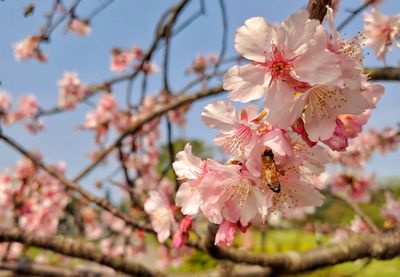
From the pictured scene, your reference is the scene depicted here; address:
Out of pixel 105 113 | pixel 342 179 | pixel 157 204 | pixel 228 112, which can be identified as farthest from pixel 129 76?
pixel 228 112

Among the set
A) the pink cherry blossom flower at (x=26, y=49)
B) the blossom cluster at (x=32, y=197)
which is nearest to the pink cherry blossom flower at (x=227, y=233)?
the blossom cluster at (x=32, y=197)

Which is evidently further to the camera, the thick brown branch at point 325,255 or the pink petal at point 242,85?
the thick brown branch at point 325,255

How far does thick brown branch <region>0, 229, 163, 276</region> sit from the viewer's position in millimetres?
1538

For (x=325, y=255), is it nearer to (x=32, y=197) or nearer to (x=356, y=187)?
(x=356, y=187)

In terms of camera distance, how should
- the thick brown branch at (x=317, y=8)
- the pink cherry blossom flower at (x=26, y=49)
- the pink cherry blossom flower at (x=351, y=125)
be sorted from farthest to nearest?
1. the pink cherry blossom flower at (x=26, y=49)
2. the pink cherry blossom flower at (x=351, y=125)
3. the thick brown branch at (x=317, y=8)

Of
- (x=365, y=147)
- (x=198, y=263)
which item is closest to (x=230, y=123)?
(x=365, y=147)

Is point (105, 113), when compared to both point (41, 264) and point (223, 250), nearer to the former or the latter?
point (41, 264)

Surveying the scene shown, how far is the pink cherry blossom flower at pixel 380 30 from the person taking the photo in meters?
1.57

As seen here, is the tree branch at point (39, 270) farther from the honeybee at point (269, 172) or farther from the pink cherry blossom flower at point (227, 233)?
the honeybee at point (269, 172)

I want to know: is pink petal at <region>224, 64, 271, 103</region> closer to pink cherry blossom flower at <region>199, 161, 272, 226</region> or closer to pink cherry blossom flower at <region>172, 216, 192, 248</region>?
pink cherry blossom flower at <region>199, 161, 272, 226</region>

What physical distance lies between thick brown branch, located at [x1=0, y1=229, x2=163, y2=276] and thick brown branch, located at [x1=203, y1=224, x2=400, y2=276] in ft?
1.37

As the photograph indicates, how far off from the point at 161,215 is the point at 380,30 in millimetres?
1137

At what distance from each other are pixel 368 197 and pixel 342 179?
0.33 metres

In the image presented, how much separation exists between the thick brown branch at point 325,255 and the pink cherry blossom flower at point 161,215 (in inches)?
5.7
